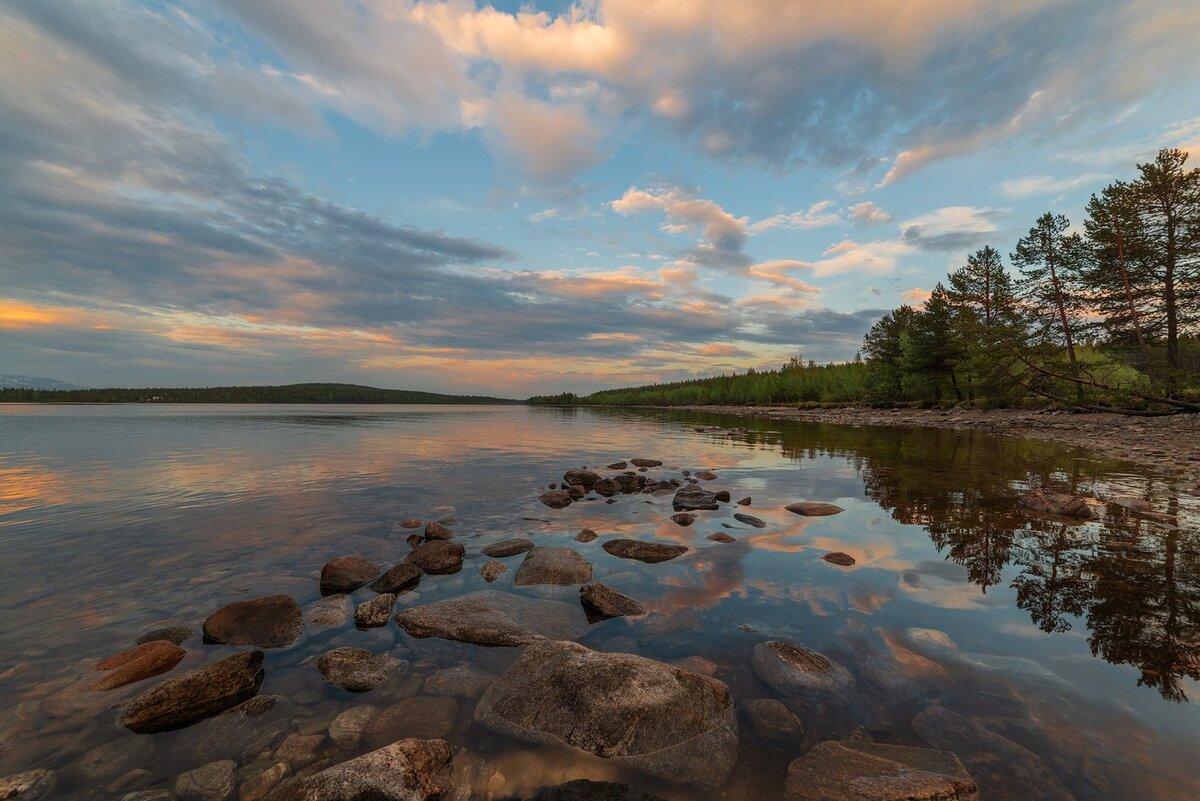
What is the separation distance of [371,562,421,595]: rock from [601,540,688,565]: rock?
4.57 m

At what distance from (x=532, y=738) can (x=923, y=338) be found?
79846mm

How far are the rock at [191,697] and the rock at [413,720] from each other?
6.47 feet

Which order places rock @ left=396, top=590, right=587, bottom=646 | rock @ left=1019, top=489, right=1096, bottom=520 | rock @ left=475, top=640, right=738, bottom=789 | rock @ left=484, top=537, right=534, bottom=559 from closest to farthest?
1. rock @ left=475, top=640, right=738, bottom=789
2. rock @ left=396, top=590, right=587, bottom=646
3. rock @ left=484, top=537, right=534, bottom=559
4. rock @ left=1019, top=489, right=1096, bottom=520

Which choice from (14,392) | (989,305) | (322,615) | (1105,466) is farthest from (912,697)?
(14,392)

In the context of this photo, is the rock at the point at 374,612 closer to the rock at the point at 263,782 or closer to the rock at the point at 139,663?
the rock at the point at 139,663

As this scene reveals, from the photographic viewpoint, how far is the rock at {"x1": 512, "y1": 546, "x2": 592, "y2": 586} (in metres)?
9.82

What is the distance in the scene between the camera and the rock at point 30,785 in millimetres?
4332

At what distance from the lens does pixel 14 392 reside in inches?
7052

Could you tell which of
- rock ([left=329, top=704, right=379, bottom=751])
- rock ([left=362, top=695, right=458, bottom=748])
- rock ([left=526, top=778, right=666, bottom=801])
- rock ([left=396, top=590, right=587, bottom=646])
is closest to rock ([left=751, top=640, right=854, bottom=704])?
rock ([left=526, top=778, right=666, bottom=801])

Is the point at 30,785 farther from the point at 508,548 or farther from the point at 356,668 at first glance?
the point at 508,548

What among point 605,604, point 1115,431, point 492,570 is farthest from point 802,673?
point 1115,431

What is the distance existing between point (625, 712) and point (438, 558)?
671 cm

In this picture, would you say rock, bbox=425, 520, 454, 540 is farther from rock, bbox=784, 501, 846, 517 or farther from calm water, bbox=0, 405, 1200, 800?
rock, bbox=784, 501, 846, 517

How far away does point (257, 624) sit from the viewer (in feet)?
24.6
